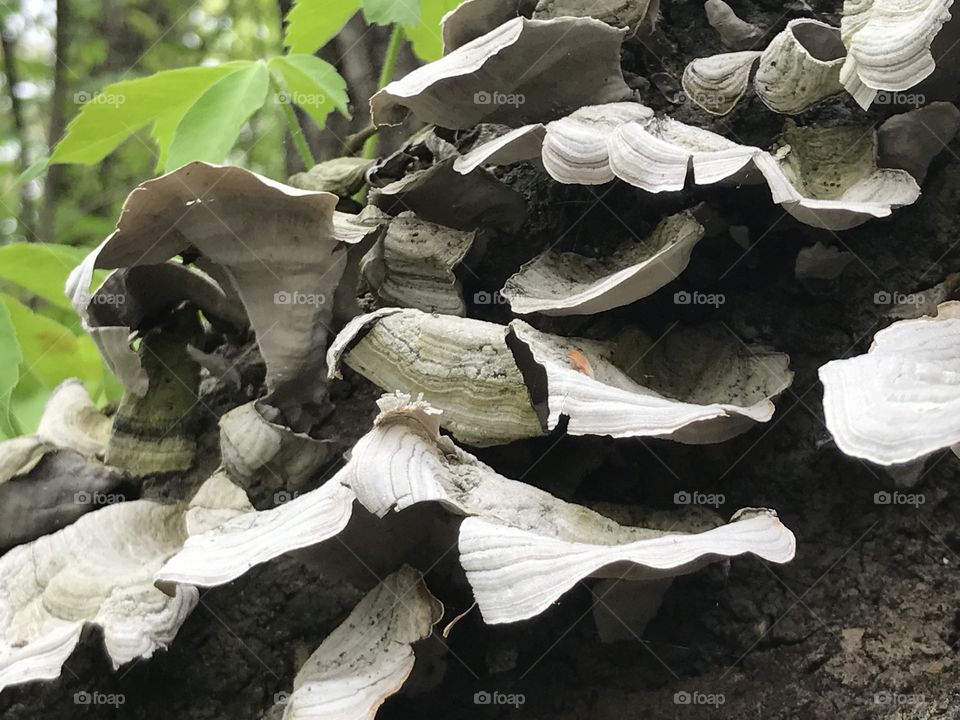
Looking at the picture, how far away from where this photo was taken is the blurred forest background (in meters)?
1.61

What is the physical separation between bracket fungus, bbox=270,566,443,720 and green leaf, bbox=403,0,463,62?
1.32 m

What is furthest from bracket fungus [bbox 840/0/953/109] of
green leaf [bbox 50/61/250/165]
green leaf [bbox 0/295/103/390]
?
green leaf [bbox 0/295/103/390]

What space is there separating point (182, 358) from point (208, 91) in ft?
1.81

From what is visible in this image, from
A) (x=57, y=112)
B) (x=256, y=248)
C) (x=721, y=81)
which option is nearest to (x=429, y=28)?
(x=721, y=81)

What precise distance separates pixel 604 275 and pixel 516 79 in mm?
328

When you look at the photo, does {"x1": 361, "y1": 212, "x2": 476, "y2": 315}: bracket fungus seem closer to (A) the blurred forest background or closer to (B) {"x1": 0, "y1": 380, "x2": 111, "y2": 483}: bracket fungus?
(A) the blurred forest background

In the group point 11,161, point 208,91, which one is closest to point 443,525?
point 208,91

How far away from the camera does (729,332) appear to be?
1242 millimetres

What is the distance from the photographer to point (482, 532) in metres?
0.81

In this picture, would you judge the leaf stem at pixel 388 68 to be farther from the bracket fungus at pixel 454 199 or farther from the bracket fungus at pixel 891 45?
the bracket fungus at pixel 891 45

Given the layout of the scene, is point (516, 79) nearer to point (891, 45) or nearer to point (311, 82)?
point (891, 45)

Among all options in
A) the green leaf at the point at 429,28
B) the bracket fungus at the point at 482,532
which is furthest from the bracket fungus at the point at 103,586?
the green leaf at the point at 429,28

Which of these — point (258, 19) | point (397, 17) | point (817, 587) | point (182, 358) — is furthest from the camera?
point (258, 19)

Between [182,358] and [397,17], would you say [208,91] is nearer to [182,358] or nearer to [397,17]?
[397,17]
